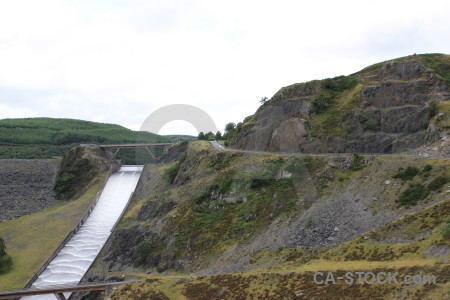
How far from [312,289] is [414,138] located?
107 ft

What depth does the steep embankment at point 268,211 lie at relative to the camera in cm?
3622

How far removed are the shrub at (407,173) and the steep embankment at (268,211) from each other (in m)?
0.10

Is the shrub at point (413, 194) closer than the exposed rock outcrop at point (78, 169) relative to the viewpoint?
Yes

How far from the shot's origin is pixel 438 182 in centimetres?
3534

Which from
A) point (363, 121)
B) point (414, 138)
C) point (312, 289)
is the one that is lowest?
point (312, 289)

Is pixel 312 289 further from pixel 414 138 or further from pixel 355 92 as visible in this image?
pixel 355 92

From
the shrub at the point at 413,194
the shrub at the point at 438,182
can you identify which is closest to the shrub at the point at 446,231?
the shrub at the point at 413,194

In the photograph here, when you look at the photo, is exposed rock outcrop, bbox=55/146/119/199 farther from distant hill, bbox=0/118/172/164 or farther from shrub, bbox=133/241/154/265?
shrub, bbox=133/241/154/265

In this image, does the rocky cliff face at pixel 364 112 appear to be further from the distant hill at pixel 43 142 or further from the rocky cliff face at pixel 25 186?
the distant hill at pixel 43 142

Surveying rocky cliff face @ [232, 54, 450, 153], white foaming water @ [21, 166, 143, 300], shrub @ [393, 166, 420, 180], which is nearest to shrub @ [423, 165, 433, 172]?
shrub @ [393, 166, 420, 180]

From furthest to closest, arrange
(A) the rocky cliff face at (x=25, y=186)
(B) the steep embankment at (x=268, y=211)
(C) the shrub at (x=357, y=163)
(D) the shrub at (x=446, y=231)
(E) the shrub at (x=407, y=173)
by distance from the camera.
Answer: (A) the rocky cliff face at (x=25, y=186) → (C) the shrub at (x=357, y=163) → (E) the shrub at (x=407, y=173) → (B) the steep embankment at (x=268, y=211) → (D) the shrub at (x=446, y=231)

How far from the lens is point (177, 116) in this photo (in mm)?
64125

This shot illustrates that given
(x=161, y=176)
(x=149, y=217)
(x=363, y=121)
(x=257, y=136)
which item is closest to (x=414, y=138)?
(x=363, y=121)

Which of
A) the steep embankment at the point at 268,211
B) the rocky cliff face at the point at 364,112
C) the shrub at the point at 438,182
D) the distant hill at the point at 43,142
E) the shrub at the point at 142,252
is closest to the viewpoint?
the shrub at the point at 438,182
